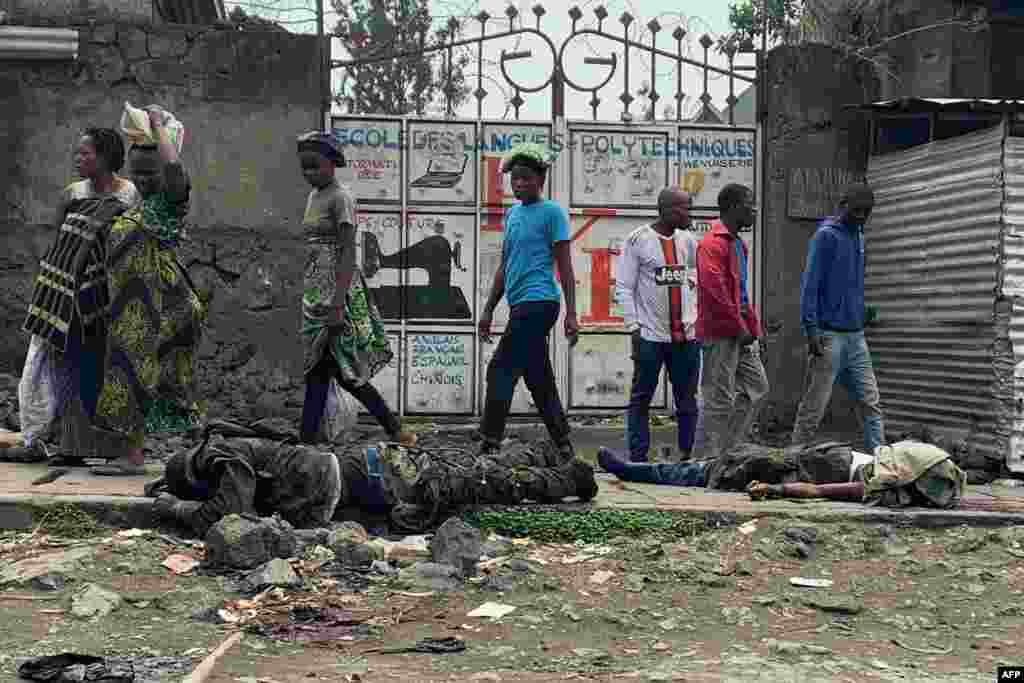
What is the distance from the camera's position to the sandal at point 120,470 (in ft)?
19.8

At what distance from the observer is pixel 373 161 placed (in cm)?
933

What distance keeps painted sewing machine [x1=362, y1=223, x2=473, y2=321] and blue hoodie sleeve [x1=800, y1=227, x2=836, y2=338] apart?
9.18 feet

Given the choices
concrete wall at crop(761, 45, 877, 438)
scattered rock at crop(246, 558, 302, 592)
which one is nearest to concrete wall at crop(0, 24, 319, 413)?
concrete wall at crop(761, 45, 877, 438)

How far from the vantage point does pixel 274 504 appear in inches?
201

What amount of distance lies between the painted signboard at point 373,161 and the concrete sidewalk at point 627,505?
11.7 ft

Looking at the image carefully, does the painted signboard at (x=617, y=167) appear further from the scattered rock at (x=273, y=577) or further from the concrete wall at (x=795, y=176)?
the scattered rock at (x=273, y=577)

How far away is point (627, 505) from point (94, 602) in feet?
7.55

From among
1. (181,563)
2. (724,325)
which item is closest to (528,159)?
(724,325)

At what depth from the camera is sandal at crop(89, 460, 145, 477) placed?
605 centimetres

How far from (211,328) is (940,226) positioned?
492cm

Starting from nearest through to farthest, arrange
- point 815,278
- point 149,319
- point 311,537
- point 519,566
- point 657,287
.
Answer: point 519,566 → point 311,537 → point 149,319 → point 657,287 → point 815,278

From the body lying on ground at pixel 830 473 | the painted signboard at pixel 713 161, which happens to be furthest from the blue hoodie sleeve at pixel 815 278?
the painted signboard at pixel 713 161

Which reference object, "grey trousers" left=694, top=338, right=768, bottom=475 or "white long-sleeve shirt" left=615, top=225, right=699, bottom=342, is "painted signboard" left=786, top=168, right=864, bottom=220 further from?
"grey trousers" left=694, top=338, right=768, bottom=475

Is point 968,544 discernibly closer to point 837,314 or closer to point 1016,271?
point 837,314
